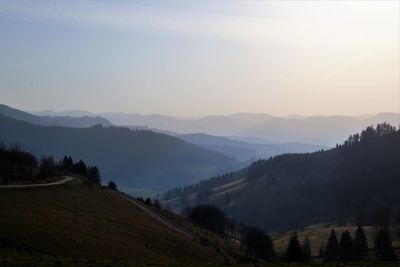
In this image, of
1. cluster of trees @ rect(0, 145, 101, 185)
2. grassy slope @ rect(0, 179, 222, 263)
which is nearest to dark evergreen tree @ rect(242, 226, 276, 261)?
cluster of trees @ rect(0, 145, 101, 185)

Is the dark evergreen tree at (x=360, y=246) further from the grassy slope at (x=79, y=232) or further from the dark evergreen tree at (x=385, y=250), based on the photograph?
the grassy slope at (x=79, y=232)

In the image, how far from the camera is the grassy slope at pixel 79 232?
37688 mm

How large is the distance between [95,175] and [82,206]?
81374mm

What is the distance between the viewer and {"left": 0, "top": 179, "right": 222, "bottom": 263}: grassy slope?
124 feet

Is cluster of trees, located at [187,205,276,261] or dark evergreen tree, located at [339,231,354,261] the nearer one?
dark evergreen tree, located at [339,231,354,261]

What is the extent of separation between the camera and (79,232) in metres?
43.8

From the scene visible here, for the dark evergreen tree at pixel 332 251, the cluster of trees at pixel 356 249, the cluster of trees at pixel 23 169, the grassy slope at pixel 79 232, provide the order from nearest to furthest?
the grassy slope at pixel 79 232
the cluster of trees at pixel 23 169
the cluster of trees at pixel 356 249
the dark evergreen tree at pixel 332 251

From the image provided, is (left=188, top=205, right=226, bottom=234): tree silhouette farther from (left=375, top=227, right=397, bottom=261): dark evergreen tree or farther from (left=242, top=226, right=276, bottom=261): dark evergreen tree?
(left=375, top=227, right=397, bottom=261): dark evergreen tree

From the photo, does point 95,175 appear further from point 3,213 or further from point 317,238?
point 3,213

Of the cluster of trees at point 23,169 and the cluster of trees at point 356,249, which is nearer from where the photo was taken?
the cluster of trees at point 23,169

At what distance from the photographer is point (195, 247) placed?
56.7 m

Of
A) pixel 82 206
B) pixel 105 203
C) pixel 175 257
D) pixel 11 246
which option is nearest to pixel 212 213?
pixel 105 203

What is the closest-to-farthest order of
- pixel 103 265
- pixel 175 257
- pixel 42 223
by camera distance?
pixel 103 265 → pixel 42 223 → pixel 175 257

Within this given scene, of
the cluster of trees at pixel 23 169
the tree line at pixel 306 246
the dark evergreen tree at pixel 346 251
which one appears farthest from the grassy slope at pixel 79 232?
the dark evergreen tree at pixel 346 251
